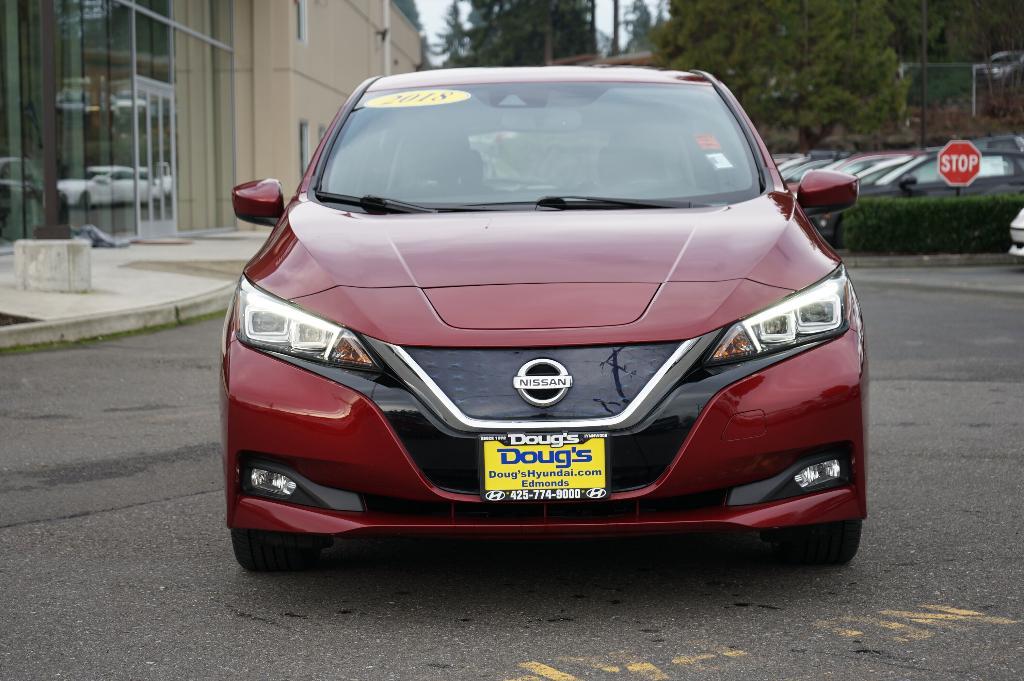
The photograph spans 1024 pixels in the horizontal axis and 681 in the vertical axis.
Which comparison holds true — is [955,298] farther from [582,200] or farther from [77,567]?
[77,567]

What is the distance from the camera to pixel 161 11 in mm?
28344

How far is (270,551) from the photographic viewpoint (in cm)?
450

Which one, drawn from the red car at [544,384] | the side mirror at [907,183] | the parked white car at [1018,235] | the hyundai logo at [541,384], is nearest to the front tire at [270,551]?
the red car at [544,384]

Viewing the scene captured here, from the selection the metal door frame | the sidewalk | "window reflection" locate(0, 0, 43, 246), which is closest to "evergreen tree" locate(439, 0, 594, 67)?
the metal door frame

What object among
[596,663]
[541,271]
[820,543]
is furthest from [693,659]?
[541,271]

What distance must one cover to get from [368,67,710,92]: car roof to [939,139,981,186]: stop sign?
18.9 metres

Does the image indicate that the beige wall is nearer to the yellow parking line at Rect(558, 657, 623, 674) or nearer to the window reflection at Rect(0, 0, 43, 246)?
the window reflection at Rect(0, 0, 43, 246)

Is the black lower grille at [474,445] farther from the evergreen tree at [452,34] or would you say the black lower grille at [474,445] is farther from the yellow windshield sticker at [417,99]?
the evergreen tree at [452,34]

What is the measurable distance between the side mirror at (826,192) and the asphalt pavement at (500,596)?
111 centimetres

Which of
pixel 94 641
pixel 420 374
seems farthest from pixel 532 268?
pixel 94 641

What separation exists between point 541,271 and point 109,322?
28.5 feet

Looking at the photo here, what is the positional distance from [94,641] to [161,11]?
85.0 feet

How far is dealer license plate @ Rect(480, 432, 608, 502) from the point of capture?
3.88 m

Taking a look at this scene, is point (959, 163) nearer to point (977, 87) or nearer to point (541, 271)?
point (541, 271)
